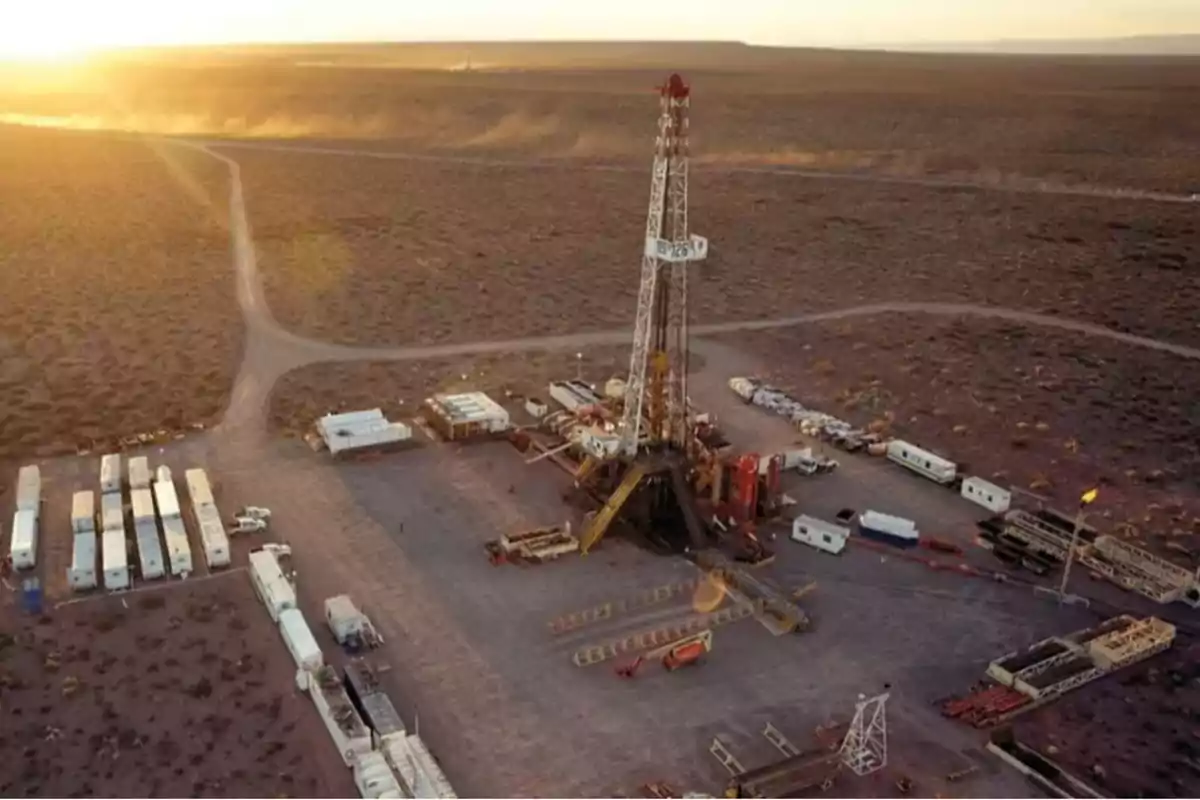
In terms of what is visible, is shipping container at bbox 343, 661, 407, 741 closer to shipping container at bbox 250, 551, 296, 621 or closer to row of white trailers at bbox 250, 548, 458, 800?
row of white trailers at bbox 250, 548, 458, 800

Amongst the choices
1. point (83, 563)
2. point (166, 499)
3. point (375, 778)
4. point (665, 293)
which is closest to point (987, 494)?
point (665, 293)

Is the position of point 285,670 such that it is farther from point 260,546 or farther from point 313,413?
point 313,413

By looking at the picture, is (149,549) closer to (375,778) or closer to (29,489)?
(29,489)

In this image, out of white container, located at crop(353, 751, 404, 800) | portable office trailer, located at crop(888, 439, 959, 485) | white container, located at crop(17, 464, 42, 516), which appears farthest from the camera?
portable office trailer, located at crop(888, 439, 959, 485)

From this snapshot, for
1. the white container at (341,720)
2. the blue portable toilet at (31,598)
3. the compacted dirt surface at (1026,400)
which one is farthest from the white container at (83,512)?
the compacted dirt surface at (1026,400)

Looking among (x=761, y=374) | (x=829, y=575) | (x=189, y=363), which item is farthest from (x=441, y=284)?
(x=829, y=575)

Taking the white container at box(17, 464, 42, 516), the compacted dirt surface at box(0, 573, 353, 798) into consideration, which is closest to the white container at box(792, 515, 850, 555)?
the compacted dirt surface at box(0, 573, 353, 798)

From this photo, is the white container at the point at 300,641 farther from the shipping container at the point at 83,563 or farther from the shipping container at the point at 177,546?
the shipping container at the point at 83,563
